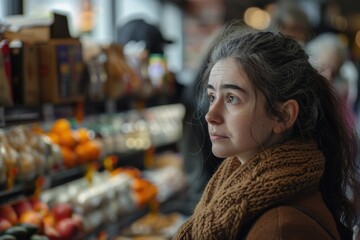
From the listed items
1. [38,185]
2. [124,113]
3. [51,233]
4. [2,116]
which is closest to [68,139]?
[38,185]

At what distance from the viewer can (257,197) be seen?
4.72ft

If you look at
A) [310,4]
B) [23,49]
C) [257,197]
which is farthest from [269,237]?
[310,4]

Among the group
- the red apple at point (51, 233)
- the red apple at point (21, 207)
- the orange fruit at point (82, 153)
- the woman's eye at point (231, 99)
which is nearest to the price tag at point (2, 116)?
the red apple at point (21, 207)

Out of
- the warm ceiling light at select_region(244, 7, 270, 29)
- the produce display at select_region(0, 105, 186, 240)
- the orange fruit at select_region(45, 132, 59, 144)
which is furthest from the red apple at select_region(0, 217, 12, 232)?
the warm ceiling light at select_region(244, 7, 270, 29)

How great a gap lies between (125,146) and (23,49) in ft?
4.59

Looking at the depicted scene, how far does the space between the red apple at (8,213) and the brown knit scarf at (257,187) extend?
1.19 meters

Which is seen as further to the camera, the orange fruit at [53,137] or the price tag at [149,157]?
the price tag at [149,157]

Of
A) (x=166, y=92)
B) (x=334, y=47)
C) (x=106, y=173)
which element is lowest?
(x=106, y=173)

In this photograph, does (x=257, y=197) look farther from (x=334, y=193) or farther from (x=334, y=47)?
(x=334, y=47)

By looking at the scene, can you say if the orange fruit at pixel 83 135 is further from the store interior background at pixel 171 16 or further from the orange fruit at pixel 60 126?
the store interior background at pixel 171 16

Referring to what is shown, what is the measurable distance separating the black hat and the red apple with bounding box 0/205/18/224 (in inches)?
77.6

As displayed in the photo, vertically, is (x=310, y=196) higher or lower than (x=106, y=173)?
higher

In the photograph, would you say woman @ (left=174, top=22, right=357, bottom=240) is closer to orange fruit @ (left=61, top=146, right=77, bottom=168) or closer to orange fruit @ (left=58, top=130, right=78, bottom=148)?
orange fruit @ (left=61, top=146, right=77, bottom=168)

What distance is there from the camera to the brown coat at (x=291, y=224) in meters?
1.34
